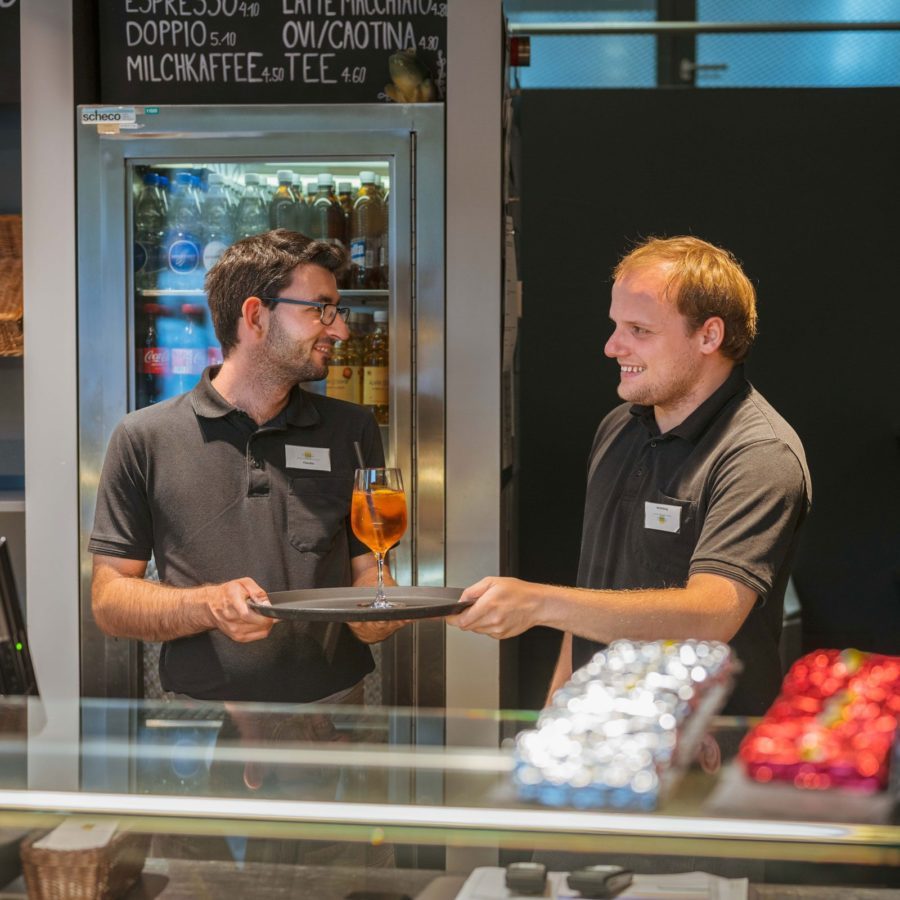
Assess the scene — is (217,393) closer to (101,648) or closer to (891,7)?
(101,648)

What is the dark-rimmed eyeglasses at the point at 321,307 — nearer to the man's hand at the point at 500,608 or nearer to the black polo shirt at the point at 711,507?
the black polo shirt at the point at 711,507

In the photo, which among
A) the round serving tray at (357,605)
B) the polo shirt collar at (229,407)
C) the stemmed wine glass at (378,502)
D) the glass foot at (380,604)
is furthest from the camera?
the polo shirt collar at (229,407)

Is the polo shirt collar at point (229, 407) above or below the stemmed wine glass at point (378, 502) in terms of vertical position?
above

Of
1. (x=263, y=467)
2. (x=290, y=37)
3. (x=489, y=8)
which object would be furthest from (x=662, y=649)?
(x=290, y=37)

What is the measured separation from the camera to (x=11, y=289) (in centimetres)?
353

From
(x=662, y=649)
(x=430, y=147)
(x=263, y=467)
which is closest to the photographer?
(x=662, y=649)

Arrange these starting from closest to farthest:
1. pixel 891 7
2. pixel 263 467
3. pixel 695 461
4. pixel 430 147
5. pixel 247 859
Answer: pixel 247 859
pixel 695 461
pixel 263 467
pixel 430 147
pixel 891 7

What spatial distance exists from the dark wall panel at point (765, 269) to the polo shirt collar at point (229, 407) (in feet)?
7.68

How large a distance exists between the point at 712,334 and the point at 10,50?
90.1 inches

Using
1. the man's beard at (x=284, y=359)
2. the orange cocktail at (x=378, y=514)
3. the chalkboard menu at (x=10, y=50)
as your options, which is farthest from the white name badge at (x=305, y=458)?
the chalkboard menu at (x=10, y=50)

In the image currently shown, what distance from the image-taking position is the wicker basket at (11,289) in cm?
352

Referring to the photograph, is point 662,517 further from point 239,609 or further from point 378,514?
point 239,609

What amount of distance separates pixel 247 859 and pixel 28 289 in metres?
2.46

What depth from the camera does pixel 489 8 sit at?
3219 mm
